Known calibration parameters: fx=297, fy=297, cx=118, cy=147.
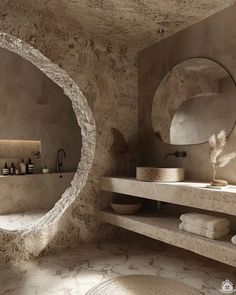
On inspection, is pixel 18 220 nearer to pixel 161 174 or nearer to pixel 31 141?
pixel 31 141

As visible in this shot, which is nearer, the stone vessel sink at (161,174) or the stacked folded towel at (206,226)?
the stacked folded towel at (206,226)

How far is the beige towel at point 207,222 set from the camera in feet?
7.04

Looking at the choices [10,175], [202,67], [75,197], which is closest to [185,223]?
[75,197]

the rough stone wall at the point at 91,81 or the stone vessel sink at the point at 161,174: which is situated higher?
the rough stone wall at the point at 91,81

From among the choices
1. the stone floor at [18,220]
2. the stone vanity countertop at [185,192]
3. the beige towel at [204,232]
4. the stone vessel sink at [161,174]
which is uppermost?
the stone vessel sink at [161,174]

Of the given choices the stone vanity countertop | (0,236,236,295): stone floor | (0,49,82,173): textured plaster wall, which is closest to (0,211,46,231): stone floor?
(0,49,82,173): textured plaster wall

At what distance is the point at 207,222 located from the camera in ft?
7.13

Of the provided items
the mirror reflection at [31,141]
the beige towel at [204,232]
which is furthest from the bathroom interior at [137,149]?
the mirror reflection at [31,141]

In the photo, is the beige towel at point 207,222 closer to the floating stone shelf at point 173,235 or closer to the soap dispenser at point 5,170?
the floating stone shelf at point 173,235

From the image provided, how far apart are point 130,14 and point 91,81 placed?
779 mm

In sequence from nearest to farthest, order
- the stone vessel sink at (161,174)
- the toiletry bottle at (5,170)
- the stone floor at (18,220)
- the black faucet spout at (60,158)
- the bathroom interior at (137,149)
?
the bathroom interior at (137,149)
the stone vessel sink at (161,174)
the stone floor at (18,220)
the toiletry bottle at (5,170)
the black faucet spout at (60,158)

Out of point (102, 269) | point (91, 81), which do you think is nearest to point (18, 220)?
point (102, 269)

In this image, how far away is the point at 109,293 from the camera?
206cm

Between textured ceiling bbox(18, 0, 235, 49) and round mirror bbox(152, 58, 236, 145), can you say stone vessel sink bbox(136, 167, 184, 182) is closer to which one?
round mirror bbox(152, 58, 236, 145)
